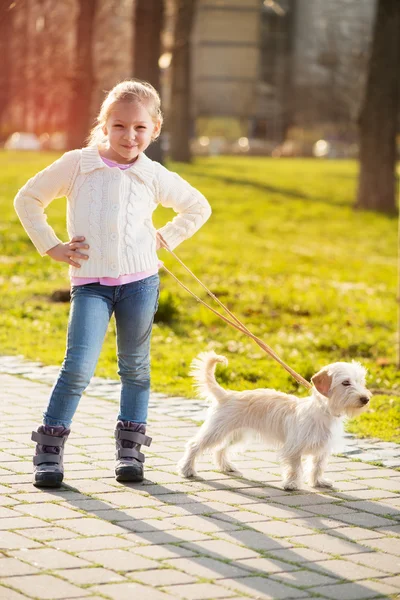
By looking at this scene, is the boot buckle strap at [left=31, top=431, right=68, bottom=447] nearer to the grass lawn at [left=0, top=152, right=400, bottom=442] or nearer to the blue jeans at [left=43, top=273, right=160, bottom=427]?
the blue jeans at [left=43, top=273, right=160, bottom=427]

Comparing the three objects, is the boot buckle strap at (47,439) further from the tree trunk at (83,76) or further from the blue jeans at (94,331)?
the tree trunk at (83,76)

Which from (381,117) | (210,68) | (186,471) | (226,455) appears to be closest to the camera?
(186,471)

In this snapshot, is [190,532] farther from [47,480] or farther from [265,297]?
[265,297]

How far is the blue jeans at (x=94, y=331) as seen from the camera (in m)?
5.69

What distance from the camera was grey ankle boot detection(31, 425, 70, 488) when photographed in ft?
18.4

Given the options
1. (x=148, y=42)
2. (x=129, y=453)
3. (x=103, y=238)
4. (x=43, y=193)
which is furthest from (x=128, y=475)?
(x=148, y=42)

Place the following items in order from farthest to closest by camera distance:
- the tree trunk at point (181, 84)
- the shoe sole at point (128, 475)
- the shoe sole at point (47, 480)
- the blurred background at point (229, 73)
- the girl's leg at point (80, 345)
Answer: the blurred background at point (229, 73) → the tree trunk at point (181, 84) → the shoe sole at point (128, 475) → the girl's leg at point (80, 345) → the shoe sole at point (47, 480)

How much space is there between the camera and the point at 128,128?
18.6ft

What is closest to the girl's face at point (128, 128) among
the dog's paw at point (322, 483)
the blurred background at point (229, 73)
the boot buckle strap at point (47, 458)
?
the boot buckle strap at point (47, 458)

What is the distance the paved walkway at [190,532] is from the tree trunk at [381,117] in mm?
18872

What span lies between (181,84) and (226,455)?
1161 inches

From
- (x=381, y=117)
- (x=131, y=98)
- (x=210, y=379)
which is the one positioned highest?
(x=381, y=117)

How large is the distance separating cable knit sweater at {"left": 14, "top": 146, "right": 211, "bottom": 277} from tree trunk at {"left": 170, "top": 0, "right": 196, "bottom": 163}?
27.8 m

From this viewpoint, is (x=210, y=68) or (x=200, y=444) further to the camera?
(x=210, y=68)
